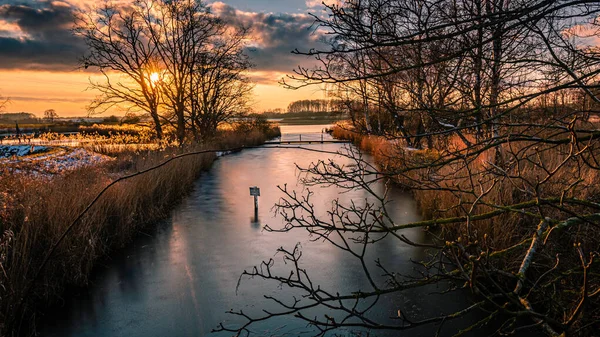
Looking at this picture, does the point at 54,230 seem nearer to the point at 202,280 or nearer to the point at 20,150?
the point at 202,280

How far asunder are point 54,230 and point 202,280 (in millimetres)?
2295

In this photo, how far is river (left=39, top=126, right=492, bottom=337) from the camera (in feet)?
17.1

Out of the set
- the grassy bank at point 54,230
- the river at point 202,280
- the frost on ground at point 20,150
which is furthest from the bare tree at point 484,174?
the frost on ground at point 20,150

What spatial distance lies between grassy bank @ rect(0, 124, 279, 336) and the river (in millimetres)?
287

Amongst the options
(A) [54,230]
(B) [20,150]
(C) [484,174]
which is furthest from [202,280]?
(B) [20,150]

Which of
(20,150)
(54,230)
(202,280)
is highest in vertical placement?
(20,150)

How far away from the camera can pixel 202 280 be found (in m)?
6.70

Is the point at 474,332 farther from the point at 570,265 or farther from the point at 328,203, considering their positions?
the point at 328,203

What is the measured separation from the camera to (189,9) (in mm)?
23203

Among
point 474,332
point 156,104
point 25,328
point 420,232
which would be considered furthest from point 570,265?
point 156,104

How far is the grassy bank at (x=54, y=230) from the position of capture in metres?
4.74

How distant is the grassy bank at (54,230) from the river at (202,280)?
0.29 m

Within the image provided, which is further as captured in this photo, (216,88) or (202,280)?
(216,88)

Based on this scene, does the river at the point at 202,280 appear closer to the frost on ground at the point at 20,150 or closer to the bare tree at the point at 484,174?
the bare tree at the point at 484,174
